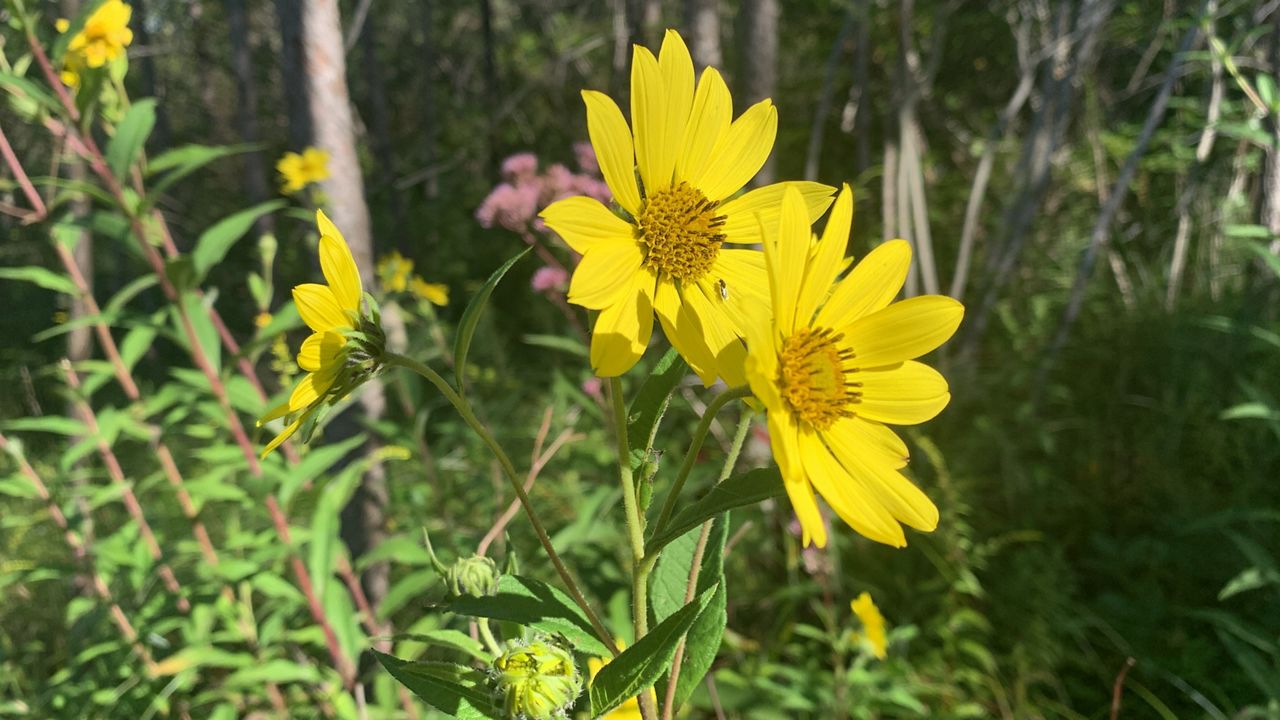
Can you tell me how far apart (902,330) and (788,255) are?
0.40 ft

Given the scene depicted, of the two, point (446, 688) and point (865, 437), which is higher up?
point (865, 437)

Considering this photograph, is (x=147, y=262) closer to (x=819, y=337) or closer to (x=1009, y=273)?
(x=819, y=337)

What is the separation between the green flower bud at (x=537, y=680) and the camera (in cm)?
43

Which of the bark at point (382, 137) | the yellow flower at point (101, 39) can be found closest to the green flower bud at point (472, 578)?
the yellow flower at point (101, 39)

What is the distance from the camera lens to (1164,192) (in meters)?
3.49

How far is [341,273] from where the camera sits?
47 centimetres

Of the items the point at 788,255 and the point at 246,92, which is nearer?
the point at 788,255

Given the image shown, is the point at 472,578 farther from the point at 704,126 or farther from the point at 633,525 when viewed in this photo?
the point at 704,126

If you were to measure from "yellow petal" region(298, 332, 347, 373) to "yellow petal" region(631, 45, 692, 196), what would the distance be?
0.25 metres

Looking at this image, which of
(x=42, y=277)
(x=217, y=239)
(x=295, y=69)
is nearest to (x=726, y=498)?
(x=217, y=239)

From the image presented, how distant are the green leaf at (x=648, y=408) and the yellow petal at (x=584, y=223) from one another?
3.9 inches

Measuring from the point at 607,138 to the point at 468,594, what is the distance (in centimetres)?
33

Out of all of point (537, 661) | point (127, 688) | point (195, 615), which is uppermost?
point (537, 661)

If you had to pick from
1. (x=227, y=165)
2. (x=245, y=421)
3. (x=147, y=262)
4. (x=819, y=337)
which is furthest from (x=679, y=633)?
(x=227, y=165)
